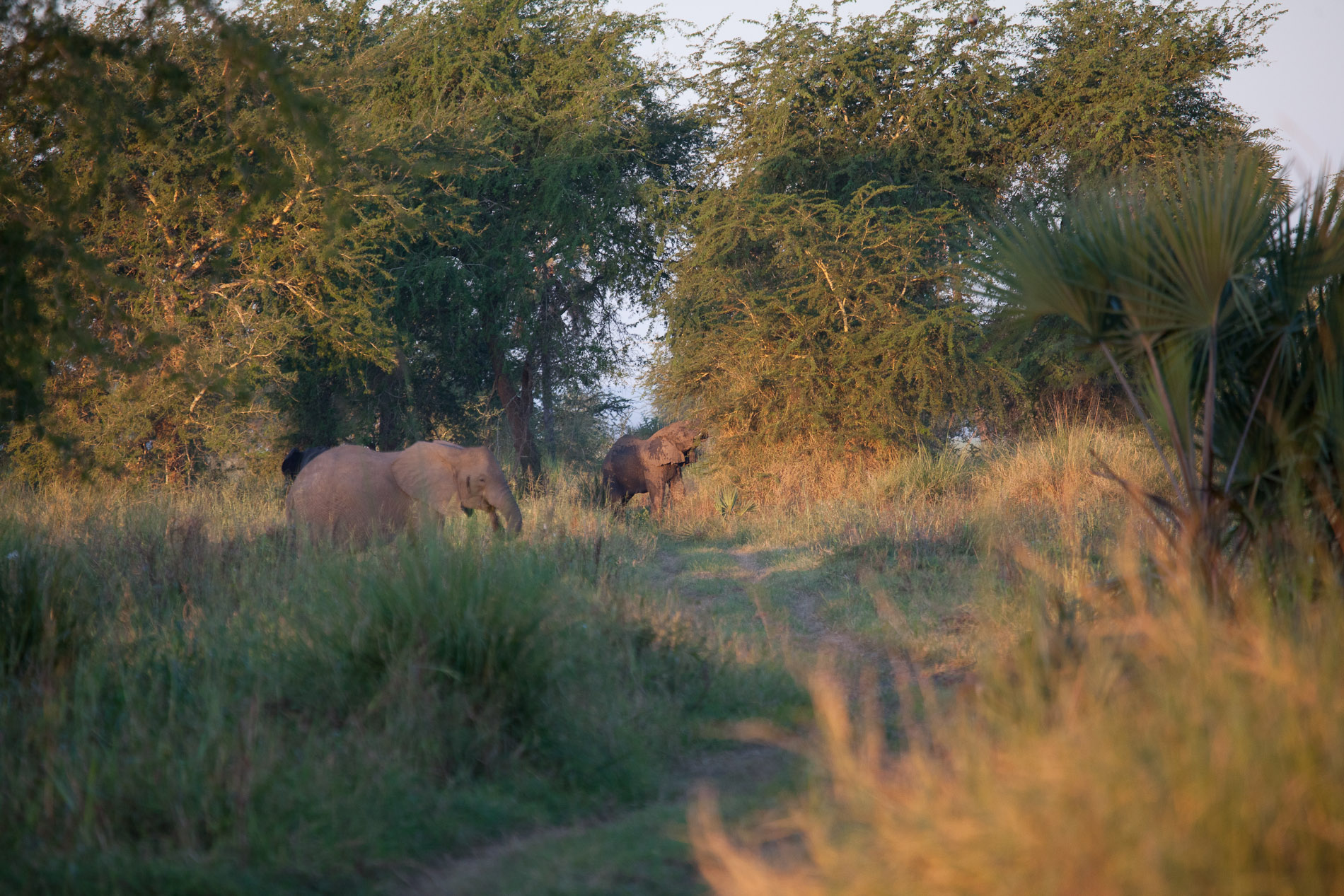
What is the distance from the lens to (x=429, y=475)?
925 centimetres

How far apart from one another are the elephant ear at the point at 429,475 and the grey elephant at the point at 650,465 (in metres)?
5.10

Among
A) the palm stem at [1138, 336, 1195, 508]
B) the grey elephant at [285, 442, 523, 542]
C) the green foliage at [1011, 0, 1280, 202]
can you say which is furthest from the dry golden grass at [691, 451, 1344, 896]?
the green foliage at [1011, 0, 1280, 202]

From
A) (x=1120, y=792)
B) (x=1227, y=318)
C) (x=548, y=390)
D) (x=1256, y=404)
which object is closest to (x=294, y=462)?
(x=548, y=390)

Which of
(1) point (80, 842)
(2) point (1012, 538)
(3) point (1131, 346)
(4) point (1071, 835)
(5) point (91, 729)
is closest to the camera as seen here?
(4) point (1071, 835)

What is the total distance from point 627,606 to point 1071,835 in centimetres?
Answer: 407

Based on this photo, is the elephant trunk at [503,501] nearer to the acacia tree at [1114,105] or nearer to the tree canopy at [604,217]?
the tree canopy at [604,217]

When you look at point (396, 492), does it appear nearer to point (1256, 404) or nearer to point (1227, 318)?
point (1227, 318)

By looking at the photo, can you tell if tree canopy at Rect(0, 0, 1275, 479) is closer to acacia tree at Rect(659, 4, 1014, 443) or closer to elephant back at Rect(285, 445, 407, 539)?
acacia tree at Rect(659, 4, 1014, 443)

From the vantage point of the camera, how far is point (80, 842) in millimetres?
3141

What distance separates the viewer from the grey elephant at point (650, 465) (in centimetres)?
1445

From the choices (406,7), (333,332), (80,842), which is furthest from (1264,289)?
(406,7)

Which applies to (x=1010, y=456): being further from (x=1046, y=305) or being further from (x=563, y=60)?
(x=563, y=60)

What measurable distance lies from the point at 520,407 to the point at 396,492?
32.4 feet

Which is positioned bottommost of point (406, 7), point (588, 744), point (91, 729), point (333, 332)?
point (588, 744)
